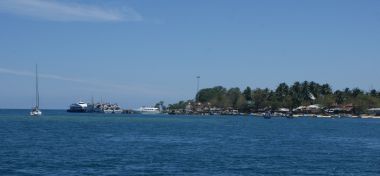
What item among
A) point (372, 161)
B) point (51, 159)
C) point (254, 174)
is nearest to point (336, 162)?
point (372, 161)

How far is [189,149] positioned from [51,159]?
55.5 ft

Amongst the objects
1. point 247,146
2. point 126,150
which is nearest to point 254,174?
point 126,150

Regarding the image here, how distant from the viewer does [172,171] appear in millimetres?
46688

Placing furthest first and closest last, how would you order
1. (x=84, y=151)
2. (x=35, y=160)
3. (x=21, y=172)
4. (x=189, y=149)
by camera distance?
(x=189, y=149) → (x=84, y=151) → (x=35, y=160) → (x=21, y=172)

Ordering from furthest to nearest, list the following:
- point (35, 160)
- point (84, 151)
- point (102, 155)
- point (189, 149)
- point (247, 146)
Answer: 1. point (247, 146)
2. point (189, 149)
3. point (84, 151)
4. point (102, 155)
5. point (35, 160)

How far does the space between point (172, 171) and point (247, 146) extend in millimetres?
27694

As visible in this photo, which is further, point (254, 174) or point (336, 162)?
point (336, 162)

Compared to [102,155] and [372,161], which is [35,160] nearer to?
[102,155]

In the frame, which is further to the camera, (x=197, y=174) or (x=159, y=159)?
(x=159, y=159)

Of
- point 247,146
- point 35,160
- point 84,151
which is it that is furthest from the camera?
point 247,146

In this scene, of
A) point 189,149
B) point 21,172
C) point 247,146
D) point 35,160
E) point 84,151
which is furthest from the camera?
point 247,146

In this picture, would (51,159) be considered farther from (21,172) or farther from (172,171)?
(172,171)

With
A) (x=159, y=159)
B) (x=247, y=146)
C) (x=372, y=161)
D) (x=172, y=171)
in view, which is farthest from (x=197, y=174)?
(x=247, y=146)

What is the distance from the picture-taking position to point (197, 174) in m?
45.5
